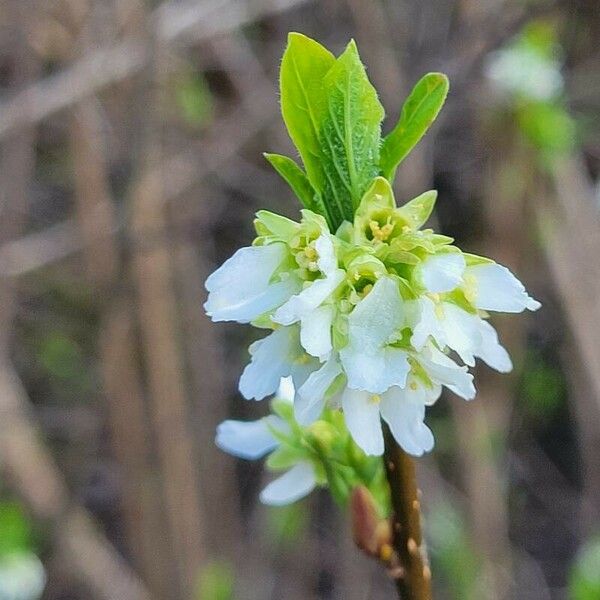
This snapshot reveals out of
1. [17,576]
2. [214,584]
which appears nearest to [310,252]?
[17,576]

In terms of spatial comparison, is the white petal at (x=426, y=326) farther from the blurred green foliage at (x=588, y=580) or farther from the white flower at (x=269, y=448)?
the blurred green foliage at (x=588, y=580)

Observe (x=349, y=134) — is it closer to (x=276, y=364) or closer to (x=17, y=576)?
(x=276, y=364)

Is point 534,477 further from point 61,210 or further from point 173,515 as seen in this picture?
point 61,210

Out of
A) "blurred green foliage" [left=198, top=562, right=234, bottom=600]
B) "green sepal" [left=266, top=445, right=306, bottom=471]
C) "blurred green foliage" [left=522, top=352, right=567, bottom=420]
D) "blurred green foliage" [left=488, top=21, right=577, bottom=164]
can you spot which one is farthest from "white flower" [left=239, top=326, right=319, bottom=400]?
"blurred green foliage" [left=522, top=352, right=567, bottom=420]

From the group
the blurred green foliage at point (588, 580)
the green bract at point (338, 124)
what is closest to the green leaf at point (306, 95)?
the green bract at point (338, 124)

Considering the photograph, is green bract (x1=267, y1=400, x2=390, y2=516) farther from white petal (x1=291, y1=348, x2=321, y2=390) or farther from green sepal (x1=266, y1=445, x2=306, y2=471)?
white petal (x1=291, y1=348, x2=321, y2=390)

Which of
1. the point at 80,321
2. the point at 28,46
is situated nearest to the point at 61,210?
the point at 80,321
